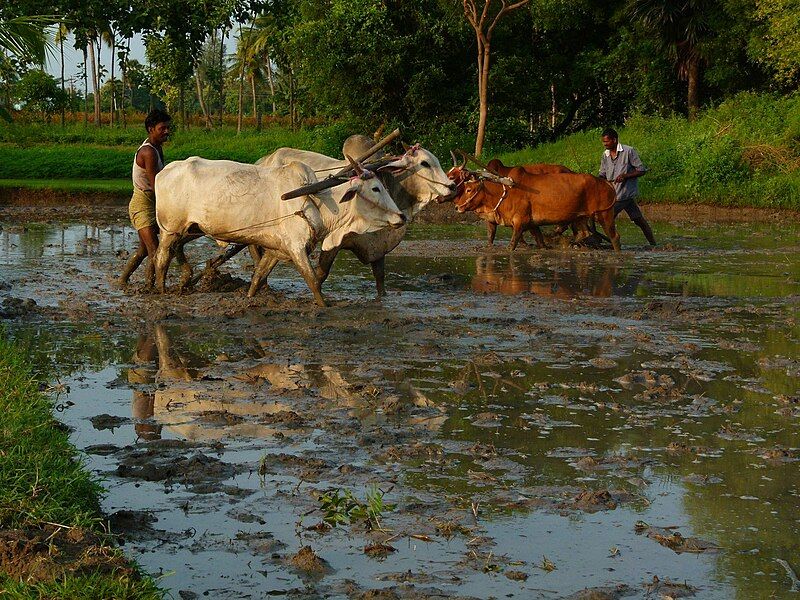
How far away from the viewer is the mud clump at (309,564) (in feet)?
14.3

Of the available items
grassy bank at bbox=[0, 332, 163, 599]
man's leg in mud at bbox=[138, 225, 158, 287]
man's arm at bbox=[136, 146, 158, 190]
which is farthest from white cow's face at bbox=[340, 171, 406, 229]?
grassy bank at bbox=[0, 332, 163, 599]

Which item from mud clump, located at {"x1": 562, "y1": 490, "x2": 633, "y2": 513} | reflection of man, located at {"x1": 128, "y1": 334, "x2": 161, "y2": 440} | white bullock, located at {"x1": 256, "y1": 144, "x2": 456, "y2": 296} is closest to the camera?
mud clump, located at {"x1": 562, "y1": 490, "x2": 633, "y2": 513}

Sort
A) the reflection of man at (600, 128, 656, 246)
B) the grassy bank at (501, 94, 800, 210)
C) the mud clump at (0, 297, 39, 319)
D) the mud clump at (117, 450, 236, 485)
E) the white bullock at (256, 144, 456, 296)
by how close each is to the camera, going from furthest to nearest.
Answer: the grassy bank at (501, 94, 800, 210) → the reflection of man at (600, 128, 656, 246) → the white bullock at (256, 144, 456, 296) → the mud clump at (0, 297, 39, 319) → the mud clump at (117, 450, 236, 485)

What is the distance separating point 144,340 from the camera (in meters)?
9.30

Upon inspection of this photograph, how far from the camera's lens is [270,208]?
10852mm

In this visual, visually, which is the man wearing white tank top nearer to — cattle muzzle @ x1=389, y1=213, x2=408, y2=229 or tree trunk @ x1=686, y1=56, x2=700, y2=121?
cattle muzzle @ x1=389, y1=213, x2=408, y2=229

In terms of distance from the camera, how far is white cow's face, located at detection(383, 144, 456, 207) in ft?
39.0

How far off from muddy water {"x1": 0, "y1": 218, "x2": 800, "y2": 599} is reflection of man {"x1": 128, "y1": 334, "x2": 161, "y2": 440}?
0.03 m

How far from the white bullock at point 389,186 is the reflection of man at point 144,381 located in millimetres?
2461

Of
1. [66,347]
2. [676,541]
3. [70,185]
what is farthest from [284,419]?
[70,185]

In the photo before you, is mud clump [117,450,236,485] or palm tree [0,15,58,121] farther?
palm tree [0,15,58,121]

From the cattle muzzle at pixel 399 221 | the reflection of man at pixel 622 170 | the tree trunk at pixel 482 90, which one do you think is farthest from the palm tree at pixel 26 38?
the tree trunk at pixel 482 90

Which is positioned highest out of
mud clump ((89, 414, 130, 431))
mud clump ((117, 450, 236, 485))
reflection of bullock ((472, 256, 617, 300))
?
reflection of bullock ((472, 256, 617, 300))

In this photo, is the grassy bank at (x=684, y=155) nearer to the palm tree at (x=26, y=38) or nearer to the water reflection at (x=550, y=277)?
the palm tree at (x=26, y=38)
